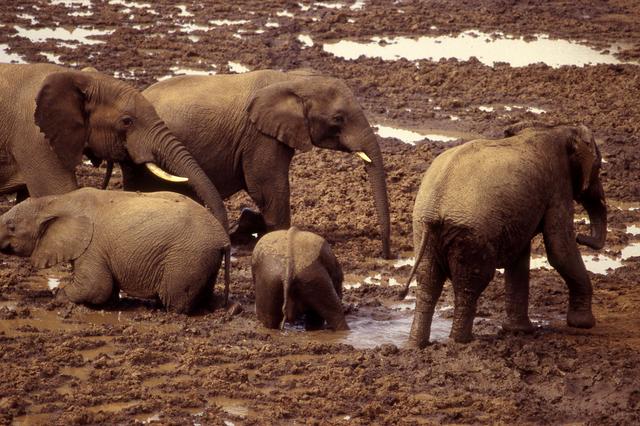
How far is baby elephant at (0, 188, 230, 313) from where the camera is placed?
10656 millimetres

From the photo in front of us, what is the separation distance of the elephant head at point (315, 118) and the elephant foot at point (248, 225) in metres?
0.85

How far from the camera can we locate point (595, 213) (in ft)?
35.5

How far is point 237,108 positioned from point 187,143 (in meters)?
0.56

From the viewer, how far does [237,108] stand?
42.7 ft

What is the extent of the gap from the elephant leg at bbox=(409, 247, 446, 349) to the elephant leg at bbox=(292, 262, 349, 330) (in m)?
0.67

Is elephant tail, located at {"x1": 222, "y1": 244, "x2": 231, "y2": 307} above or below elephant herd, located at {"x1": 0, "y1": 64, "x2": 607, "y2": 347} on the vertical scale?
below

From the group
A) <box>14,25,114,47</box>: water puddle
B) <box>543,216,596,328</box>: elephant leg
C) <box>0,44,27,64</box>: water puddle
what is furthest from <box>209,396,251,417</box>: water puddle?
<box>14,25,114,47</box>: water puddle

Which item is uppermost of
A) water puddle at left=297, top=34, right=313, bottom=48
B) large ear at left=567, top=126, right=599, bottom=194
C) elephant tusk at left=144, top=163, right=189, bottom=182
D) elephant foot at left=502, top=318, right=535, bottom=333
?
large ear at left=567, top=126, right=599, bottom=194

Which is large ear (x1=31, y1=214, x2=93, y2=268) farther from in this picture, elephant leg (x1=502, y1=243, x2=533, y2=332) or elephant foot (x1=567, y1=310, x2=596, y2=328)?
elephant foot (x1=567, y1=310, x2=596, y2=328)

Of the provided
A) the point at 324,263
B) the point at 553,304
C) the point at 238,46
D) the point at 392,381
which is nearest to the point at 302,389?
the point at 392,381

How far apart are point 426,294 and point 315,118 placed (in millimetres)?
3445

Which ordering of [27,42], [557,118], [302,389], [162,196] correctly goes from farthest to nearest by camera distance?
[27,42] → [557,118] → [162,196] → [302,389]

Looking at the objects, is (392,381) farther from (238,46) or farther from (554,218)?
(238,46)

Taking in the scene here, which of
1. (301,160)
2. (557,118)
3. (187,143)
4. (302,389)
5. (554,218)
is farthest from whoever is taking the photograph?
(557,118)
